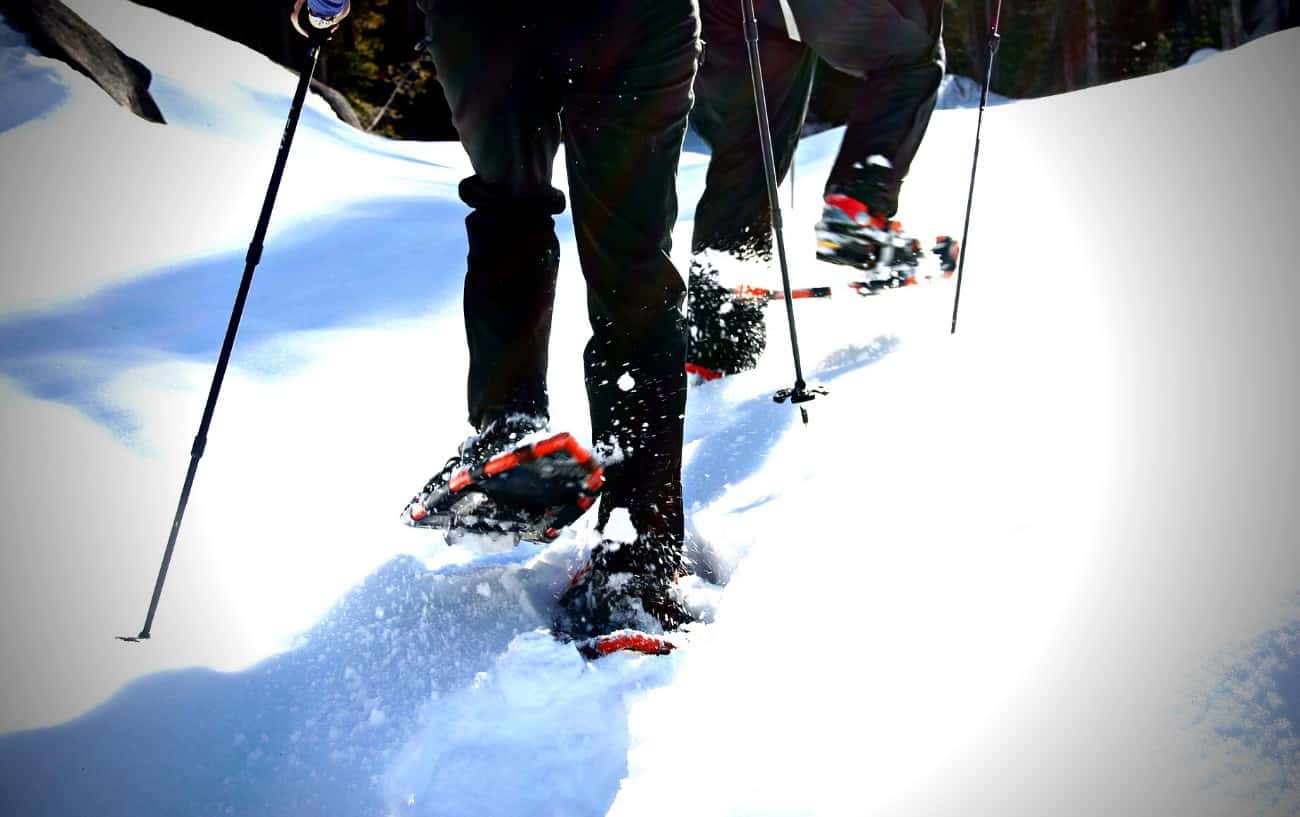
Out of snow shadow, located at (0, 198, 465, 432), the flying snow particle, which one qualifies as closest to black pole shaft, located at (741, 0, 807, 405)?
the flying snow particle

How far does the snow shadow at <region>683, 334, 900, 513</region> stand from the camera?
5.92ft

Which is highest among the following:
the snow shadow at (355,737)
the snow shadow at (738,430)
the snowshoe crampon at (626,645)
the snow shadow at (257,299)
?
the snow shadow at (257,299)

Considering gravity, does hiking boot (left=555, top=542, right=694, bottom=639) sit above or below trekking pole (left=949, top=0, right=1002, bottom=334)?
below

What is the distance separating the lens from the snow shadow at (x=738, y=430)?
5.92 ft

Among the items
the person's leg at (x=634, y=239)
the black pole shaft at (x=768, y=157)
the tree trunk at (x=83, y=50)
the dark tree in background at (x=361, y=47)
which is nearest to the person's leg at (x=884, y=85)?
the black pole shaft at (x=768, y=157)

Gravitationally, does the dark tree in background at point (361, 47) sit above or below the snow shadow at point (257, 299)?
above

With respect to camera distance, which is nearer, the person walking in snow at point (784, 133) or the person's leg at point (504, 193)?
the person's leg at point (504, 193)

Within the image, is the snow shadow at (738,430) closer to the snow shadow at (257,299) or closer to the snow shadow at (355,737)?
the snow shadow at (355,737)

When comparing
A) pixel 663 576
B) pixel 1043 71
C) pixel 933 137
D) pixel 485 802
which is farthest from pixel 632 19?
pixel 1043 71

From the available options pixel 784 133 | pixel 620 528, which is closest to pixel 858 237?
pixel 784 133

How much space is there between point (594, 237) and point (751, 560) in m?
0.54

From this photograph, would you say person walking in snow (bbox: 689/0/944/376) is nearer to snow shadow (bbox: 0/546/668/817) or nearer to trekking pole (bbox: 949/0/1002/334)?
trekking pole (bbox: 949/0/1002/334)

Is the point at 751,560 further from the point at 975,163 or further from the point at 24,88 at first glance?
the point at 24,88

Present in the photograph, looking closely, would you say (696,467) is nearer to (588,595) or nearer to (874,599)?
(588,595)
